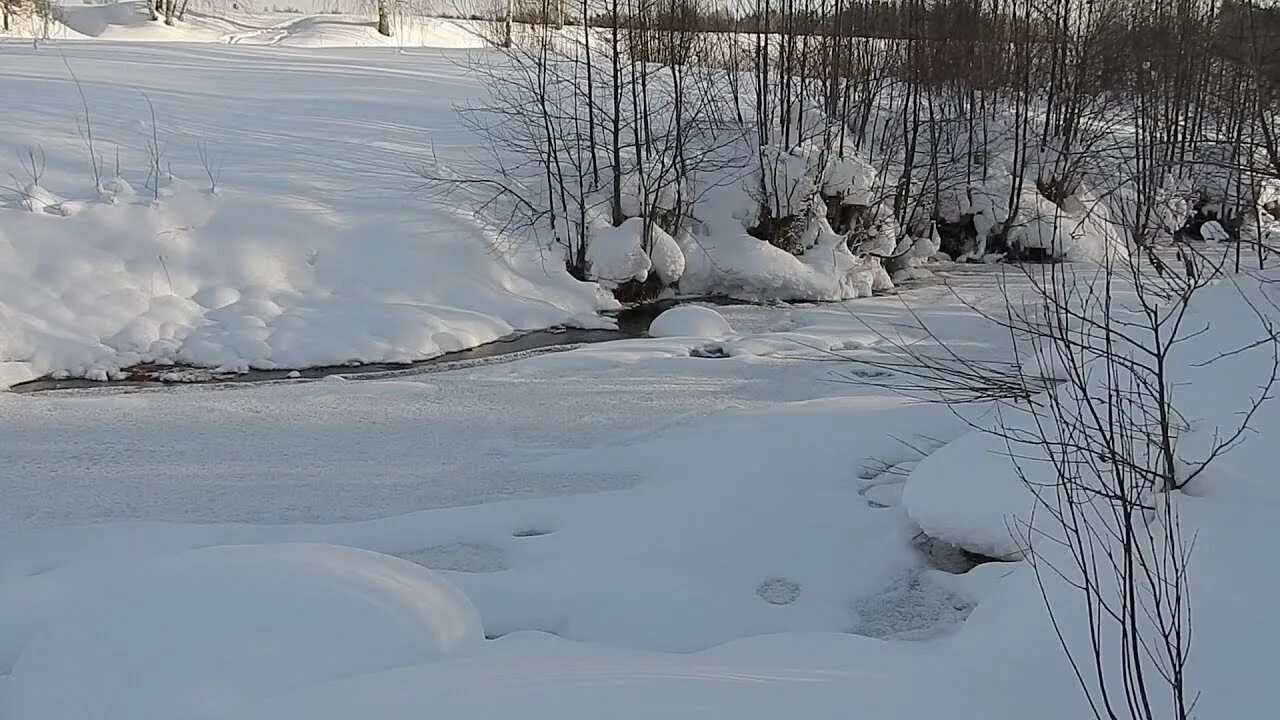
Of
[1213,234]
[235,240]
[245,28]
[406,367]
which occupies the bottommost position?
[406,367]

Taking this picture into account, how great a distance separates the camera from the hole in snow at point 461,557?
5.13 m

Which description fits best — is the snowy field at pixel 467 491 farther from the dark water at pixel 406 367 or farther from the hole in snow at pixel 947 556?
the dark water at pixel 406 367

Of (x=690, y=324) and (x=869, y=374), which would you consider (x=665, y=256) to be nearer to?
(x=690, y=324)

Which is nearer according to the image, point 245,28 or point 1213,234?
point 1213,234

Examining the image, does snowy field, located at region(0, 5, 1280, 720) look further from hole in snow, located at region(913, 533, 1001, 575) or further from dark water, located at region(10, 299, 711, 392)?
Result: dark water, located at region(10, 299, 711, 392)

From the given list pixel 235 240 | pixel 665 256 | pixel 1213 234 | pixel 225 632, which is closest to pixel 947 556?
pixel 225 632

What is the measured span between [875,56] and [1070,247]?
4416 mm

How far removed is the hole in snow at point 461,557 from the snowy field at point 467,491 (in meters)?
0.02

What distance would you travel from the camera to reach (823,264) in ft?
46.2

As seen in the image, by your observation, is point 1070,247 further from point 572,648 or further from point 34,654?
point 34,654

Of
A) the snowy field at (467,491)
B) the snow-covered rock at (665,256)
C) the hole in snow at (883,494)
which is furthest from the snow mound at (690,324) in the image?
the hole in snow at (883,494)

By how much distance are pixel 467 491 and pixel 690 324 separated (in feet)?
17.4

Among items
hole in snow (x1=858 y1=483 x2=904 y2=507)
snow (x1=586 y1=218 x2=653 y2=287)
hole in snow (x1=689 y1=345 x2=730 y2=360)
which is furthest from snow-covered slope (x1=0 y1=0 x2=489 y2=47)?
hole in snow (x1=858 y1=483 x2=904 y2=507)

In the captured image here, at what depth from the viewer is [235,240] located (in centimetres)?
1141
